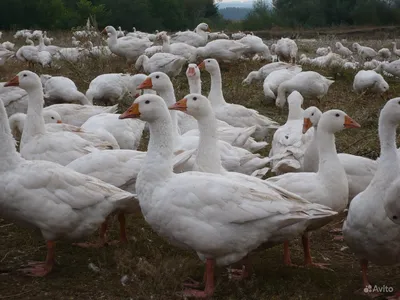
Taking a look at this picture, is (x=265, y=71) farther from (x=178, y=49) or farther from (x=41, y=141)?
(x=41, y=141)

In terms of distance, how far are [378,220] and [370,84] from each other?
9.27 meters

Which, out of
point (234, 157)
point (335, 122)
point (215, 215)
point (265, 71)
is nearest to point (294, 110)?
point (234, 157)

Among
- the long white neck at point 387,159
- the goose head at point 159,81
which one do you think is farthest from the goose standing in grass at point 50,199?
the goose head at point 159,81

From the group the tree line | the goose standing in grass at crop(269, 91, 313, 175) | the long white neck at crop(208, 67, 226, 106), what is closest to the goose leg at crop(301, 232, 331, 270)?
the goose standing in grass at crop(269, 91, 313, 175)

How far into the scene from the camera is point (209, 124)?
6270 millimetres

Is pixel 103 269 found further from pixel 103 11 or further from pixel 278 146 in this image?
pixel 103 11

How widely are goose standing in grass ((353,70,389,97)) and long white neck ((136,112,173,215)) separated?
29.8 ft

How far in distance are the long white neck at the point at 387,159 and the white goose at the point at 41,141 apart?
3.23 m

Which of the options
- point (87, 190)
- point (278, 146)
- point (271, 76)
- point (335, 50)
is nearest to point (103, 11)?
point (335, 50)

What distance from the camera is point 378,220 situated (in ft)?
15.5

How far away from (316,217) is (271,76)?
29.0 ft

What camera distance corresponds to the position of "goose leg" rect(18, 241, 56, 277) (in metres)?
5.20

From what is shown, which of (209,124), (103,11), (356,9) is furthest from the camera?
(356,9)

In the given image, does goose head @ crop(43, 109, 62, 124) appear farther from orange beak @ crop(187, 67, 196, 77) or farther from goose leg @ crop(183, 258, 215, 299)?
goose leg @ crop(183, 258, 215, 299)
